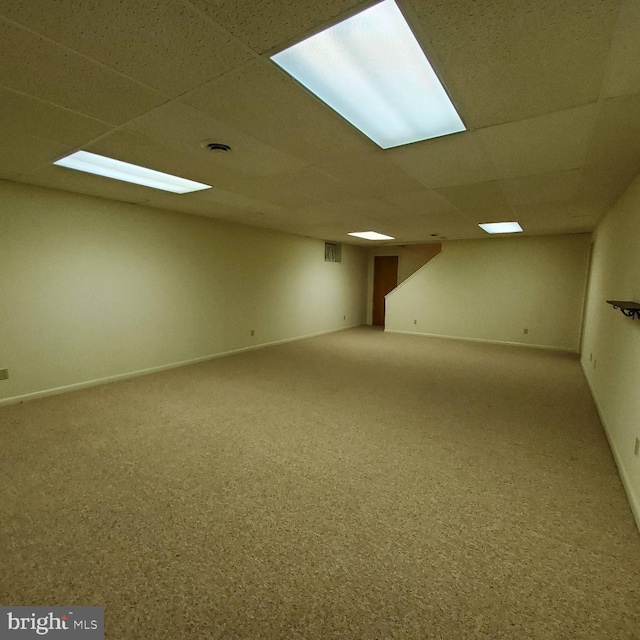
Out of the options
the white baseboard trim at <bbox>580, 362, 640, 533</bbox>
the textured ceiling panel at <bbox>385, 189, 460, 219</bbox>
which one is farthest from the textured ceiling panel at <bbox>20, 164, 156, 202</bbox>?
the white baseboard trim at <bbox>580, 362, 640, 533</bbox>

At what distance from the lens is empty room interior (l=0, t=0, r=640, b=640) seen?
1303 millimetres

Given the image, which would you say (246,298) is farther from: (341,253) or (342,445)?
(342,445)

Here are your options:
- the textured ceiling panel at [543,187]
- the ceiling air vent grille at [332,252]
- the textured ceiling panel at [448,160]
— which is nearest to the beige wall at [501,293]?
the ceiling air vent grille at [332,252]

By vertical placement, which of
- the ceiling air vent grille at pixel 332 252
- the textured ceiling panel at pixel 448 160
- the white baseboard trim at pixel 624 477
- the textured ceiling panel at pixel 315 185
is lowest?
the white baseboard trim at pixel 624 477

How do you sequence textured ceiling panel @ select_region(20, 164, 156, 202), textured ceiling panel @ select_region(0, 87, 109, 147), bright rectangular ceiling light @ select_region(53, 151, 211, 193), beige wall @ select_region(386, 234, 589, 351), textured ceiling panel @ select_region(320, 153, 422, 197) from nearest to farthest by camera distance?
1. textured ceiling panel @ select_region(0, 87, 109, 147)
2. textured ceiling panel @ select_region(320, 153, 422, 197)
3. bright rectangular ceiling light @ select_region(53, 151, 211, 193)
4. textured ceiling panel @ select_region(20, 164, 156, 202)
5. beige wall @ select_region(386, 234, 589, 351)

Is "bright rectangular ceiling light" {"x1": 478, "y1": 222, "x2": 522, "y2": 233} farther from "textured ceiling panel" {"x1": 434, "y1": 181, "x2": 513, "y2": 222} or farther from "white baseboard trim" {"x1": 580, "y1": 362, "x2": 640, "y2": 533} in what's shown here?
"white baseboard trim" {"x1": 580, "y1": 362, "x2": 640, "y2": 533}

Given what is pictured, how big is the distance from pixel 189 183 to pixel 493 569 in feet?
12.3

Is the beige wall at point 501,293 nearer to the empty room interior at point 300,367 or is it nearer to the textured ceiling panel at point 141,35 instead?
the empty room interior at point 300,367

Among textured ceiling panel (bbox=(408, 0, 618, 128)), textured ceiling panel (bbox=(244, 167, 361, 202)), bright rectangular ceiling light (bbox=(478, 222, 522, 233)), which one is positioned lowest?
textured ceiling panel (bbox=(244, 167, 361, 202))

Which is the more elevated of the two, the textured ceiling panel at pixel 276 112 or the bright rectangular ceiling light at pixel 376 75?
the bright rectangular ceiling light at pixel 376 75

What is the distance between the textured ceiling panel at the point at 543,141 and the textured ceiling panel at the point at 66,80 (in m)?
1.94

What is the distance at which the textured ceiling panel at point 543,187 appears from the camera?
2814 mm

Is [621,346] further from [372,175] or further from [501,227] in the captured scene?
[501,227]

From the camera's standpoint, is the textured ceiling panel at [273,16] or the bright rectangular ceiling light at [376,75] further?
the bright rectangular ceiling light at [376,75]
